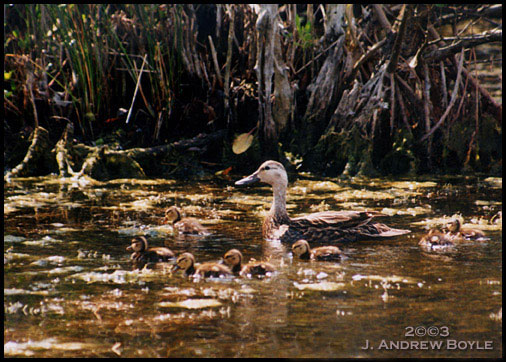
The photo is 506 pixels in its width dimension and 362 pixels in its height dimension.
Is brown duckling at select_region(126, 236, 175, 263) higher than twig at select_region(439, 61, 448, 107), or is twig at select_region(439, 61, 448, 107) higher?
twig at select_region(439, 61, 448, 107)

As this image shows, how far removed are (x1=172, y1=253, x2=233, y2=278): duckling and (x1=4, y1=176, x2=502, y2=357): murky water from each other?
91 mm

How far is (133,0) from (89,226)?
427cm

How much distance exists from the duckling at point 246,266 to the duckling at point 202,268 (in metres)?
0.08

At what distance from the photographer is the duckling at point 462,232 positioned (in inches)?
240

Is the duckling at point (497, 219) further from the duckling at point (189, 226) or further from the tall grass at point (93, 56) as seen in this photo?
the tall grass at point (93, 56)

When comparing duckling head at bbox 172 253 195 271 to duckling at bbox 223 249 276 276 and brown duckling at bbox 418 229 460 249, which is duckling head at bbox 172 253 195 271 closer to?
duckling at bbox 223 249 276 276

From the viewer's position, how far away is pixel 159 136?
10516mm

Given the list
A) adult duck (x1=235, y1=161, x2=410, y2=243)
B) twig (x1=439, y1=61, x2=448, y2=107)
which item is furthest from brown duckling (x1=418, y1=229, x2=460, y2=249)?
twig (x1=439, y1=61, x2=448, y2=107)

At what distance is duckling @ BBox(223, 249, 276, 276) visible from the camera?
5066 mm

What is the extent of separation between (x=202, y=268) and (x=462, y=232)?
2455mm

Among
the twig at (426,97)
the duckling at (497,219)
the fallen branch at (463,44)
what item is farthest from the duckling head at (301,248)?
the fallen branch at (463,44)

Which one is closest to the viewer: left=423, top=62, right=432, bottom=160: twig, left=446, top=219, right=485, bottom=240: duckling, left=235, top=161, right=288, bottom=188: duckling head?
left=446, top=219, right=485, bottom=240: duckling

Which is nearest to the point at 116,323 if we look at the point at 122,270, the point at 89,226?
the point at 122,270

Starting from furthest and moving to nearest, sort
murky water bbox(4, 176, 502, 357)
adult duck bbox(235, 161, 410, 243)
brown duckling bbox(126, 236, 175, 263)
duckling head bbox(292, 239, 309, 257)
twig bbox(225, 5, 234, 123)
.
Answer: twig bbox(225, 5, 234, 123), adult duck bbox(235, 161, 410, 243), duckling head bbox(292, 239, 309, 257), brown duckling bbox(126, 236, 175, 263), murky water bbox(4, 176, 502, 357)
